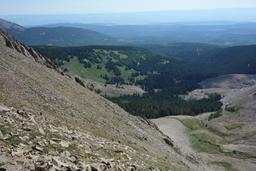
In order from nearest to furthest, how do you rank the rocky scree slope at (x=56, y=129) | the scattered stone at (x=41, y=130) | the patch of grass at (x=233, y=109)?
1. the rocky scree slope at (x=56, y=129)
2. the scattered stone at (x=41, y=130)
3. the patch of grass at (x=233, y=109)

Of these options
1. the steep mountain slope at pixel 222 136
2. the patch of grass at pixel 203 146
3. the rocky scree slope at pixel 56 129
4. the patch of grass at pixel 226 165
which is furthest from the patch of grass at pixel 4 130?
the patch of grass at pixel 203 146

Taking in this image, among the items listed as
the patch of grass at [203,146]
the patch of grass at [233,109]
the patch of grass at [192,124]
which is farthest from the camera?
the patch of grass at [233,109]

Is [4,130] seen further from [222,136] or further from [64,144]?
[222,136]

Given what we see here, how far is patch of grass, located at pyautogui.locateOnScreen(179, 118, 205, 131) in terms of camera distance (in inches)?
5583

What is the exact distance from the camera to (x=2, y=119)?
1188 inches

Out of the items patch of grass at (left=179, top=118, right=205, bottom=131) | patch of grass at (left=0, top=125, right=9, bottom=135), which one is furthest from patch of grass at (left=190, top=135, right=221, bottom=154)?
patch of grass at (left=0, top=125, right=9, bottom=135)

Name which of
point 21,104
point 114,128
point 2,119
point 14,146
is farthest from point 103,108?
point 14,146

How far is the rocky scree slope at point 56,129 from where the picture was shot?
84.1ft

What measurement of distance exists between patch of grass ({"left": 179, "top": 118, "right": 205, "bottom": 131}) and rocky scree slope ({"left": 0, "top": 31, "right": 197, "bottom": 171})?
7197 centimetres

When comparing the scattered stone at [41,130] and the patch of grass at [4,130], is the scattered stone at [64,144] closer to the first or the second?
the scattered stone at [41,130]

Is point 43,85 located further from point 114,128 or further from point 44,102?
point 114,128

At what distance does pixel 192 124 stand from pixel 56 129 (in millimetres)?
115422

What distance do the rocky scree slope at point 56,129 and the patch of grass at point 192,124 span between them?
236ft

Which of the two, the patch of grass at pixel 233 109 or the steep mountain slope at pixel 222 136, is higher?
the steep mountain slope at pixel 222 136
